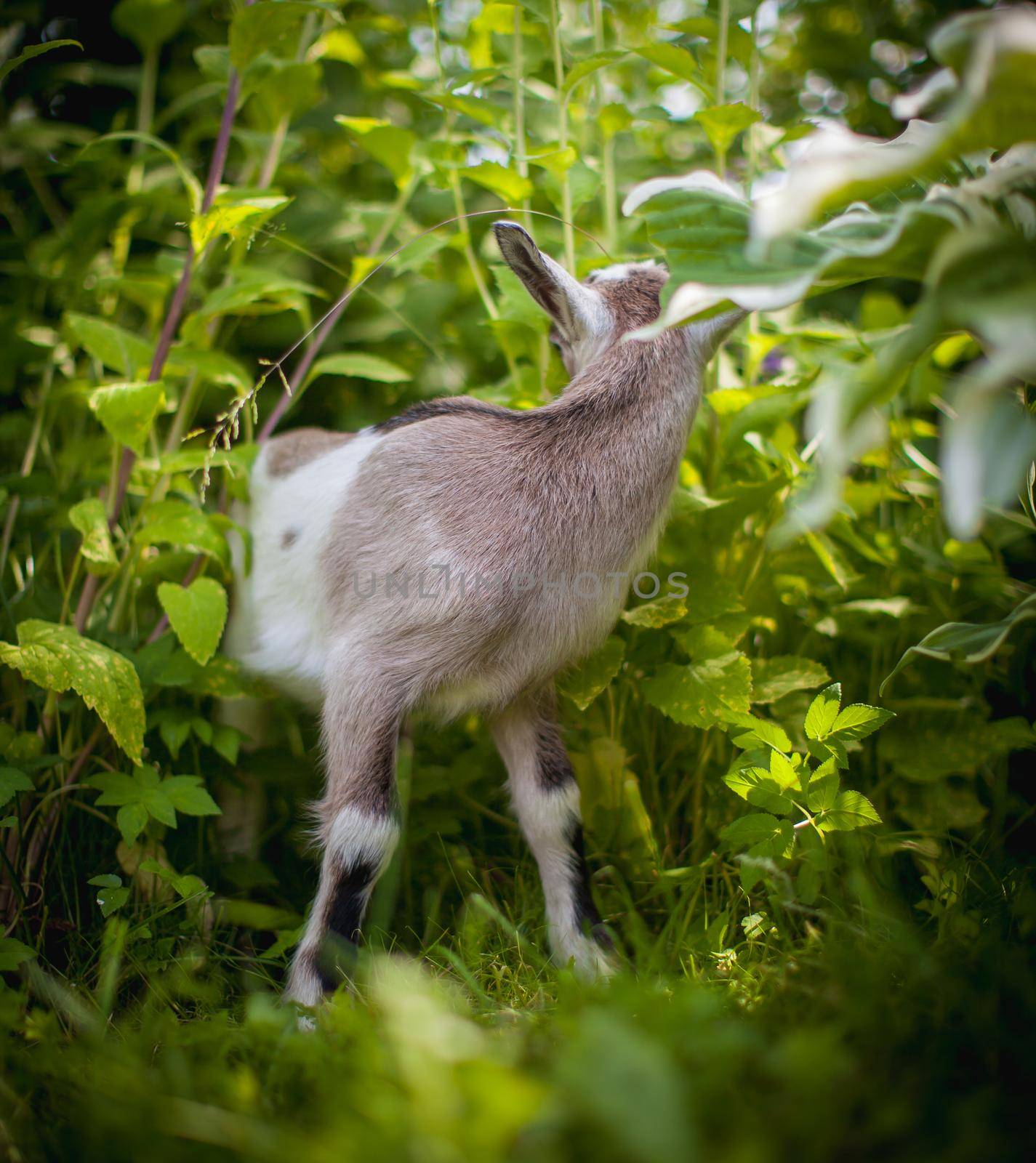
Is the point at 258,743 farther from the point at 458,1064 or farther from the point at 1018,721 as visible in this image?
the point at 1018,721

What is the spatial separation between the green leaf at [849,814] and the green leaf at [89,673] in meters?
1.63

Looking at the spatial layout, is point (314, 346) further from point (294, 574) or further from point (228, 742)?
point (228, 742)

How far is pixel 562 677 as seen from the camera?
8.32 ft

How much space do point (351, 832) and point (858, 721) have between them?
46.1 inches

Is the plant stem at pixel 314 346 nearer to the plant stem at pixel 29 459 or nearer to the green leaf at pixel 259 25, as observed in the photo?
the green leaf at pixel 259 25

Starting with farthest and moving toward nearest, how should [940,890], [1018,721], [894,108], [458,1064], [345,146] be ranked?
[345,146], [1018,721], [940,890], [894,108], [458,1064]

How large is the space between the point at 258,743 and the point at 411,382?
5.15ft

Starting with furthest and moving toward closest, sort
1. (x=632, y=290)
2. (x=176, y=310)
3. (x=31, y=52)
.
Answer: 1. (x=176, y=310)
2. (x=632, y=290)
3. (x=31, y=52)

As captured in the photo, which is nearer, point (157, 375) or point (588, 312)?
point (588, 312)

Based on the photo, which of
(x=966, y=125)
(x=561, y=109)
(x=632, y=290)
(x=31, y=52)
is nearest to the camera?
(x=966, y=125)

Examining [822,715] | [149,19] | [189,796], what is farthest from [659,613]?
[149,19]

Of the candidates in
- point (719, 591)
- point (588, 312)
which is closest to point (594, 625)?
point (719, 591)

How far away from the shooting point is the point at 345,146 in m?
4.54

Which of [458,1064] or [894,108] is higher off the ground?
[894,108]
